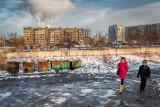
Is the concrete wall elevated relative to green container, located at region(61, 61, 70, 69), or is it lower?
elevated

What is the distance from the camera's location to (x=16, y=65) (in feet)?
49.5

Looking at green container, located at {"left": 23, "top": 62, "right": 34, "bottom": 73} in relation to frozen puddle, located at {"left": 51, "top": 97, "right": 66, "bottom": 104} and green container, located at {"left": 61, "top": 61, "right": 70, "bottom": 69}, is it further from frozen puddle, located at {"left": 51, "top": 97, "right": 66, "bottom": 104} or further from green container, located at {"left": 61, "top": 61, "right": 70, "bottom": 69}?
Result: frozen puddle, located at {"left": 51, "top": 97, "right": 66, "bottom": 104}

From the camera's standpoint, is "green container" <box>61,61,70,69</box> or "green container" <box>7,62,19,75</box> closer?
"green container" <box>7,62,19,75</box>

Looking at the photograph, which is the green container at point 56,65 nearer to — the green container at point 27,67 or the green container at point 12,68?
the green container at point 27,67

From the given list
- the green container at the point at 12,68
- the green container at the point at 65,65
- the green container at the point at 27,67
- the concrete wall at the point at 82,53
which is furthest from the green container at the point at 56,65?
the concrete wall at the point at 82,53

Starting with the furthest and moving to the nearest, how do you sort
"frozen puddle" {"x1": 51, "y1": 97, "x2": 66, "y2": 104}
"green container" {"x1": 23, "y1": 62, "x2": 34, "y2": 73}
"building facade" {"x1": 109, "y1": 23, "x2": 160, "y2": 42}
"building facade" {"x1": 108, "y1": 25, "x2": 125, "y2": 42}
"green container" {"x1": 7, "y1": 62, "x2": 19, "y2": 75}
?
"building facade" {"x1": 108, "y1": 25, "x2": 125, "y2": 42} → "building facade" {"x1": 109, "y1": 23, "x2": 160, "y2": 42} → "green container" {"x1": 23, "y1": 62, "x2": 34, "y2": 73} → "green container" {"x1": 7, "y1": 62, "x2": 19, "y2": 75} → "frozen puddle" {"x1": 51, "y1": 97, "x2": 66, "y2": 104}

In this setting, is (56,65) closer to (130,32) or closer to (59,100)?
(59,100)

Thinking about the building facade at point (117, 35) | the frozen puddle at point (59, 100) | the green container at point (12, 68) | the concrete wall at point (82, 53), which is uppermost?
the building facade at point (117, 35)

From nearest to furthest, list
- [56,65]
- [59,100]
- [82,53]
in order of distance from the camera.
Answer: [59,100]
[56,65]
[82,53]

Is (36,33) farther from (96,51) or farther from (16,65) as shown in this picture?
(16,65)

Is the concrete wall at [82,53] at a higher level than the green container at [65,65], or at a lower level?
higher

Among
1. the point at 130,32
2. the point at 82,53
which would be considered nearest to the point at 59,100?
the point at 82,53

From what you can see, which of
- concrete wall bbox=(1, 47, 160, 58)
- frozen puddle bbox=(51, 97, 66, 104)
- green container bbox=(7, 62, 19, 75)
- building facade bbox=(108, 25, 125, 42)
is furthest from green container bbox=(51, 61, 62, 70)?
building facade bbox=(108, 25, 125, 42)

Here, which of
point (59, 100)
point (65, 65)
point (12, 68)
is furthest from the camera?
point (65, 65)
